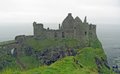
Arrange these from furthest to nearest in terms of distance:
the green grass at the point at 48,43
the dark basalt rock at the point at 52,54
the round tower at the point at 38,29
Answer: the round tower at the point at 38,29 < the green grass at the point at 48,43 < the dark basalt rock at the point at 52,54

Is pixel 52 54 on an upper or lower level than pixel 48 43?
lower

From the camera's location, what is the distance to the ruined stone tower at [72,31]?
113938 millimetres

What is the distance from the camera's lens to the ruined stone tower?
113938 millimetres

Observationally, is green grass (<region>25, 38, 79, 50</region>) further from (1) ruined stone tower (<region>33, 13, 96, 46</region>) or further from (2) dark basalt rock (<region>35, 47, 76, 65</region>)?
(2) dark basalt rock (<region>35, 47, 76, 65</region>)

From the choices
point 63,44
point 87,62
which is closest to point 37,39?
point 63,44

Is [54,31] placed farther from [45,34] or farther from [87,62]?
[87,62]

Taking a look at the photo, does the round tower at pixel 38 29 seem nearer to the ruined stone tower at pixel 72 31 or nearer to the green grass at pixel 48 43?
the ruined stone tower at pixel 72 31

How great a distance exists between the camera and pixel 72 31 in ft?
377

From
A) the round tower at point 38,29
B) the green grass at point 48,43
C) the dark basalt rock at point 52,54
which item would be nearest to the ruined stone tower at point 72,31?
the round tower at point 38,29

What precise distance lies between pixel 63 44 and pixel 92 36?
15.0 metres

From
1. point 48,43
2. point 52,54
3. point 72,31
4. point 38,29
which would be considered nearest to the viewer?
point 52,54

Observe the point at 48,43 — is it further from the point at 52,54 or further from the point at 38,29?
the point at 38,29

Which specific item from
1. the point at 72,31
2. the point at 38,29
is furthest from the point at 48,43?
the point at 72,31

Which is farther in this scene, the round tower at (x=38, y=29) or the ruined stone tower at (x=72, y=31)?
the round tower at (x=38, y=29)
